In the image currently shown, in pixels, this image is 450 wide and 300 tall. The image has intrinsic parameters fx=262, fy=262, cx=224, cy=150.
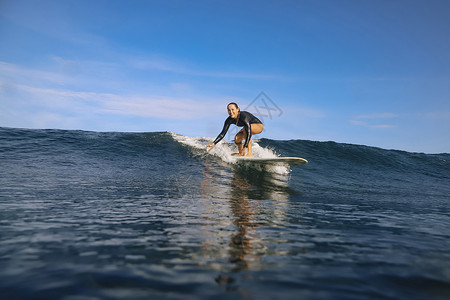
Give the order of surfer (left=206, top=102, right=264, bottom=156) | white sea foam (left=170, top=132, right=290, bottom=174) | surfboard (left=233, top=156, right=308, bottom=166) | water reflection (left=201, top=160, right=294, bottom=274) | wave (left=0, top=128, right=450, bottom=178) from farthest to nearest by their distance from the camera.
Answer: wave (left=0, top=128, right=450, bottom=178)
white sea foam (left=170, top=132, right=290, bottom=174)
surfer (left=206, top=102, right=264, bottom=156)
surfboard (left=233, top=156, right=308, bottom=166)
water reflection (left=201, top=160, right=294, bottom=274)

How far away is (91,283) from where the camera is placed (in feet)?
5.60

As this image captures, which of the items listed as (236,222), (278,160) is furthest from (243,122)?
(236,222)

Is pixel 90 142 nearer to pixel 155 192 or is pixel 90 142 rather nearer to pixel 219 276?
pixel 155 192

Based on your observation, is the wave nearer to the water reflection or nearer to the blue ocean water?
the blue ocean water

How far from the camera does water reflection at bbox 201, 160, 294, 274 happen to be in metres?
2.18

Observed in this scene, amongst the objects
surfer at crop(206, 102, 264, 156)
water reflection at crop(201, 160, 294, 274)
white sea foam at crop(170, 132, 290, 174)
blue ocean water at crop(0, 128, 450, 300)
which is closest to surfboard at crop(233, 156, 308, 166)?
surfer at crop(206, 102, 264, 156)

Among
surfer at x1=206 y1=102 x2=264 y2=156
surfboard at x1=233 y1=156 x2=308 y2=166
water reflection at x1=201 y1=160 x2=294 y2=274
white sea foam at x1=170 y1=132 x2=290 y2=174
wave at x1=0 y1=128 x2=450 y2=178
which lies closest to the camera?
water reflection at x1=201 y1=160 x2=294 y2=274

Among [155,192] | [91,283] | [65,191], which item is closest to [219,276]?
[91,283]

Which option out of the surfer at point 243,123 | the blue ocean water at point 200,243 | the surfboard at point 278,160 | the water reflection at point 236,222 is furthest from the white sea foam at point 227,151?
the blue ocean water at point 200,243

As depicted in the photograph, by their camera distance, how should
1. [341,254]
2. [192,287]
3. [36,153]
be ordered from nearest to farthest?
1. [192,287]
2. [341,254]
3. [36,153]

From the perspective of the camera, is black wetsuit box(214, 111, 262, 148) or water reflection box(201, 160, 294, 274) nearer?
water reflection box(201, 160, 294, 274)

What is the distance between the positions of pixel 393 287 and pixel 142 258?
1.87 meters

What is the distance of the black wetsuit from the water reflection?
7.56 ft

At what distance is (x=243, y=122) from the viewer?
9.82m
